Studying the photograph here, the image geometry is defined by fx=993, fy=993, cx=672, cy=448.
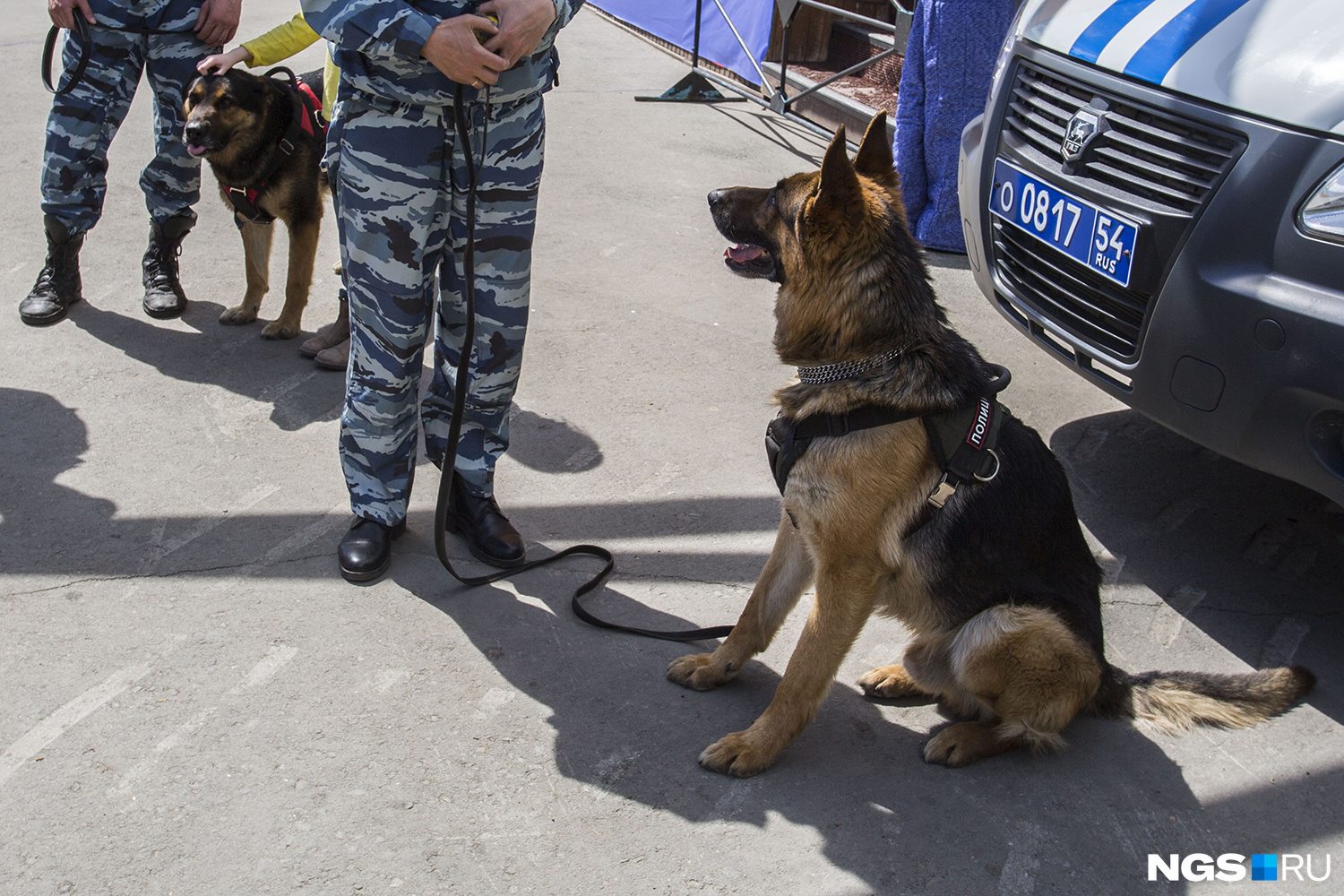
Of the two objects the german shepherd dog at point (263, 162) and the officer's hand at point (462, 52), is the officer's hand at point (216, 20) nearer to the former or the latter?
the german shepherd dog at point (263, 162)

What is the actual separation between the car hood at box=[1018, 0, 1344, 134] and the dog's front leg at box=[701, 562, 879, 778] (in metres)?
1.72

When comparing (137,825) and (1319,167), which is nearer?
(137,825)

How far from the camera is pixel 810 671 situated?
2506 mm

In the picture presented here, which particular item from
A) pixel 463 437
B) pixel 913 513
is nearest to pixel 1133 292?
pixel 913 513

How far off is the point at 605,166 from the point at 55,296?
3.64 meters

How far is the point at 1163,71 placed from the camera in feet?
9.94

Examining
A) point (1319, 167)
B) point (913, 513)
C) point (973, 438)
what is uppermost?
point (1319, 167)

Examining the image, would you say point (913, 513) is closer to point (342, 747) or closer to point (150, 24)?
point (342, 747)

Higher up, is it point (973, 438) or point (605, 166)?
point (973, 438)

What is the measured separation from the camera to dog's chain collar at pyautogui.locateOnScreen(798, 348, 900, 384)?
8.34 feet

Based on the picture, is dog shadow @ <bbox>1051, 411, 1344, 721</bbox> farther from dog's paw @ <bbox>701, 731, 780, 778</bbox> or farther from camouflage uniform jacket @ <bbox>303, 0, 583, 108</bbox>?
camouflage uniform jacket @ <bbox>303, 0, 583, 108</bbox>

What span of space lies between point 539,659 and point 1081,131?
2420 millimetres

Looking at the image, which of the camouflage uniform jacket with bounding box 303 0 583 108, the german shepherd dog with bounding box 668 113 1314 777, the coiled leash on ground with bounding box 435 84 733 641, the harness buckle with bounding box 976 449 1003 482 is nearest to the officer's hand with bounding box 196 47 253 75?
the camouflage uniform jacket with bounding box 303 0 583 108

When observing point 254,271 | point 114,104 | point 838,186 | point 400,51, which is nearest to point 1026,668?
point 838,186
